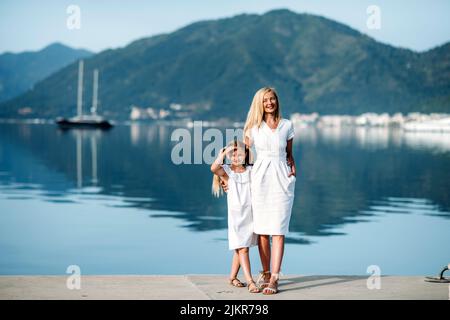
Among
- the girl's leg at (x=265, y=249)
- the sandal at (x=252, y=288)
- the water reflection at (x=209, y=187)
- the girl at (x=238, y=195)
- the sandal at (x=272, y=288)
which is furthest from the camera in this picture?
the water reflection at (x=209, y=187)

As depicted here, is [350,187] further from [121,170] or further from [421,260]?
[421,260]

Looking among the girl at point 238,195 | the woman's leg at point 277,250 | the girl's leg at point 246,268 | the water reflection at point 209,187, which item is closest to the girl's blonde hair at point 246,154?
the girl at point 238,195

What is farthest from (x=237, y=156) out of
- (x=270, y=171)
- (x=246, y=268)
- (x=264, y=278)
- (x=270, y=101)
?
(x=264, y=278)

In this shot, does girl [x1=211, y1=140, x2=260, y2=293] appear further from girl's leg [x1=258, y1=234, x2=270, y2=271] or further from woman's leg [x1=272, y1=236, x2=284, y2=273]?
woman's leg [x1=272, y1=236, x2=284, y2=273]

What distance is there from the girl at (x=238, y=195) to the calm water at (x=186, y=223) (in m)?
6.74

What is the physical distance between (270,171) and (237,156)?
0.32 m

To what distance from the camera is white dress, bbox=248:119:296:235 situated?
Result: 7832 millimetres

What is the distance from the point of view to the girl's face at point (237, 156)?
7.93 meters

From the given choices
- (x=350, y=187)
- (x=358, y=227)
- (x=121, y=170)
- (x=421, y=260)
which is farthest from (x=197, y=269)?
(x=121, y=170)

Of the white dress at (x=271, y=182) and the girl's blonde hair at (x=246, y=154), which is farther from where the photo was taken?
the girl's blonde hair at (x=246, y=154)

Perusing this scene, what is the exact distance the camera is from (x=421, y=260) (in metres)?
16.7

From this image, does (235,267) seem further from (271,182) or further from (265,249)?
(271,182)

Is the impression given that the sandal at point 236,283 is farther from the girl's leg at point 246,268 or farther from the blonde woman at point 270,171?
the blonde woman at point 270,171

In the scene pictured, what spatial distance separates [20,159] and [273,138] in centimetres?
4562
